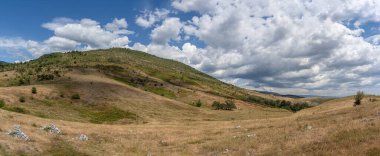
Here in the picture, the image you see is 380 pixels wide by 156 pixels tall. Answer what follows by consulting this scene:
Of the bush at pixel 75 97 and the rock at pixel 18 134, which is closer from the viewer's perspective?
the rock at pixel 18 134

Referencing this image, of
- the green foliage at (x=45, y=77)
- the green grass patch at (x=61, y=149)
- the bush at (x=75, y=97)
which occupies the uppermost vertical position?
the green foliage at (x=45, y=77)

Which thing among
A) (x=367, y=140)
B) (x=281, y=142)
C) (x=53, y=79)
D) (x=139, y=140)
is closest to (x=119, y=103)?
(x=53, y=79)

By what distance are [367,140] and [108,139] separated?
27019mm

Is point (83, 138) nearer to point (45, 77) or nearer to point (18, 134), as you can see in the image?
point (18, 134)

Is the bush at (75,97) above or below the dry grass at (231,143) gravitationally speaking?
above

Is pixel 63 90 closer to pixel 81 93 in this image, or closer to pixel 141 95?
pixel 81 93

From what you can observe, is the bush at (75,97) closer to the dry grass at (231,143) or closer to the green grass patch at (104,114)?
the green grass patch at (104,114)

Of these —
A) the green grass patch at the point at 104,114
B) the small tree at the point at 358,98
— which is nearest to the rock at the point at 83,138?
the green grass patch at the point at 104,114

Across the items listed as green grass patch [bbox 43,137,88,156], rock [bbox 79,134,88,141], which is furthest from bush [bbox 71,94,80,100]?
green grass patch [bbox 43,137,88,156]

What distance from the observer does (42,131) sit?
38000mm

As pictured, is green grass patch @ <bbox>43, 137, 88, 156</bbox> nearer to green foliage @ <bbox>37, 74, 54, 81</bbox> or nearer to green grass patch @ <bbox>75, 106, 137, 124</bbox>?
green grass patch @ <bbox>75, 106, 137, 124</bbox>

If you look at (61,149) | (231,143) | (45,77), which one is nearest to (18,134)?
(61,149)

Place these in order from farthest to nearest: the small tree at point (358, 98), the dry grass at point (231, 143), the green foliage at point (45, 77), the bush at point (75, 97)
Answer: the green foliage at point (45, 77)
the bush at point (75, 97)
the small tree at point (358, 98)
the dry grass at point (231, 143)

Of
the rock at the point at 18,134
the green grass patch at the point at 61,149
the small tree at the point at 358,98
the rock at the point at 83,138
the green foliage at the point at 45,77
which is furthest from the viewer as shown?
the green foliage at the point at 45,77
